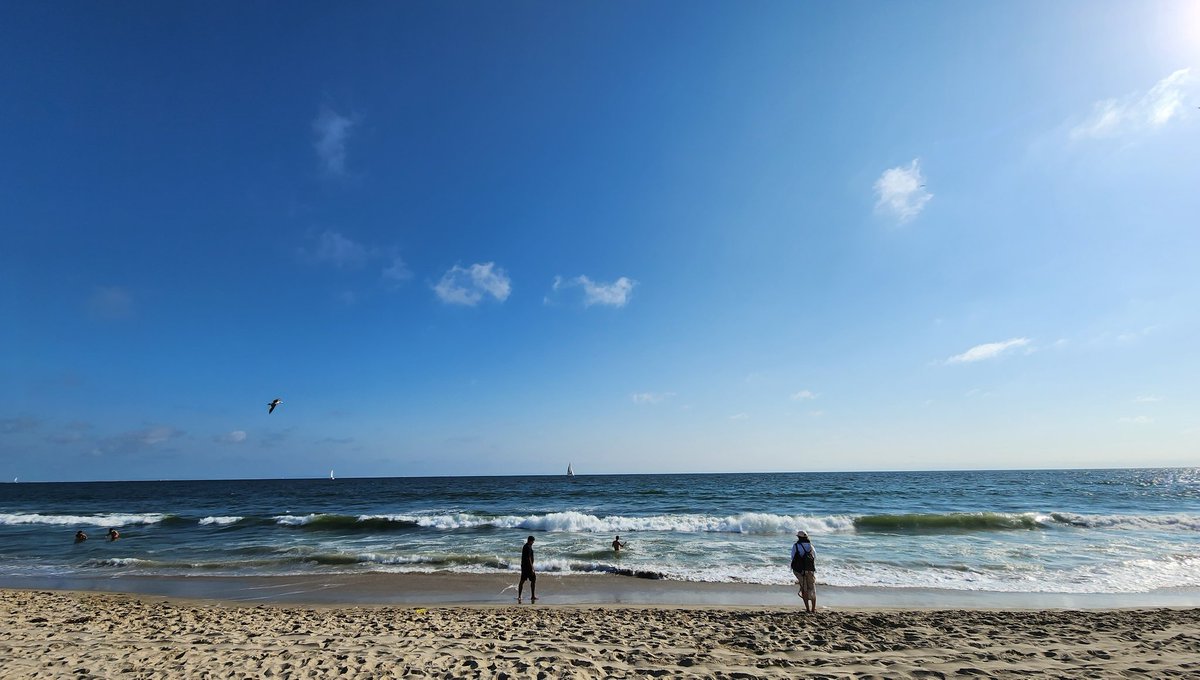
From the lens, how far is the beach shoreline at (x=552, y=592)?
11641mm

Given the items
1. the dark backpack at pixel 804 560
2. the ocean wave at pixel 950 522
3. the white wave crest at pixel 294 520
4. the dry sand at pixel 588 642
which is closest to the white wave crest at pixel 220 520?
the white wave crest at pixel 294 520

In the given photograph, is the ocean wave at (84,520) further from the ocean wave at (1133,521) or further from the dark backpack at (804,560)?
the ocean wave at (1133,521)

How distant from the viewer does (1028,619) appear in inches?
375

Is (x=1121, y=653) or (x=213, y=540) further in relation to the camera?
(x=213, y=540)

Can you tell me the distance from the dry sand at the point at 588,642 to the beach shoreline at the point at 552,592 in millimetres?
1188

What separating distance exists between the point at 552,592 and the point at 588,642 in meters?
5.39

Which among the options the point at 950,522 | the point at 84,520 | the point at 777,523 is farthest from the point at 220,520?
the point at 950,522

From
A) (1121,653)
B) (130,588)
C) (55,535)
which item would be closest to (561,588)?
(1121,653)

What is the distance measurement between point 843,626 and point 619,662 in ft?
14.9

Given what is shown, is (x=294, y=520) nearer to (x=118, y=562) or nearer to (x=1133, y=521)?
(x=118, y=562)

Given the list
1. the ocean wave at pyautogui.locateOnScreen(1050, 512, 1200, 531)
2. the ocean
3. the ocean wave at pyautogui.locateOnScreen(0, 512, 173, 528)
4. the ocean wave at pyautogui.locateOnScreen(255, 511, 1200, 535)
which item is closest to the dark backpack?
the ocean

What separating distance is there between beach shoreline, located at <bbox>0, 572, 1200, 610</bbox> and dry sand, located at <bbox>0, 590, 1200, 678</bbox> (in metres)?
1.19

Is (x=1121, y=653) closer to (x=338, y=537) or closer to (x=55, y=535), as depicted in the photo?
(x=338, y=537)

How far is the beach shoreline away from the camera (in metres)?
11.6
